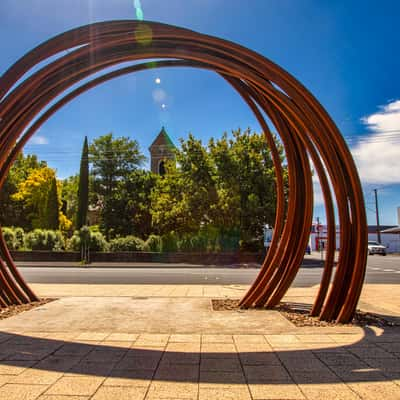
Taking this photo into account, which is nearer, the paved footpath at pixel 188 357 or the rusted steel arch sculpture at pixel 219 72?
the paved footpath at pixel 188 357

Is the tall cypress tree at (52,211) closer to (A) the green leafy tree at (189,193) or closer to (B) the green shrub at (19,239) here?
(B) the green shrub at (19,239)

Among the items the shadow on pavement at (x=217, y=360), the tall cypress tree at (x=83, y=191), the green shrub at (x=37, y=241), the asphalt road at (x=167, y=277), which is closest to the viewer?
the shadow on pavement at (x=217, y=360)

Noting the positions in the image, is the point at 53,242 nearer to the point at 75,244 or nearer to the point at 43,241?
the point at 43,241

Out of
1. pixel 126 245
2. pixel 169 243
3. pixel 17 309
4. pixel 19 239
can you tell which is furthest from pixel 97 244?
pixel 17 309

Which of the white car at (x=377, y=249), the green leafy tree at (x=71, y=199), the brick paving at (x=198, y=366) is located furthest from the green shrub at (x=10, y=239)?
the white car at (x=377, y=249)

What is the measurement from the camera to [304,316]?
638 cm

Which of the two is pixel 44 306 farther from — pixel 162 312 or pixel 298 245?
pixel 298 245

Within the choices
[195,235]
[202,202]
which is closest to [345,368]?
[202,202]

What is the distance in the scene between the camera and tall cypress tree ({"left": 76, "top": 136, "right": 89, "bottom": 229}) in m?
33.2

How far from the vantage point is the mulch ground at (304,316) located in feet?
19.2

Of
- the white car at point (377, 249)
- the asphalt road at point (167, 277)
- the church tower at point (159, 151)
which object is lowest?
the asphalt road at point (167, 277)

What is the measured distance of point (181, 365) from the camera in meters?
3.74

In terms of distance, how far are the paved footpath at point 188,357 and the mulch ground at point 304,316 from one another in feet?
0.96

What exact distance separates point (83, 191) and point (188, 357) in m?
32.8
